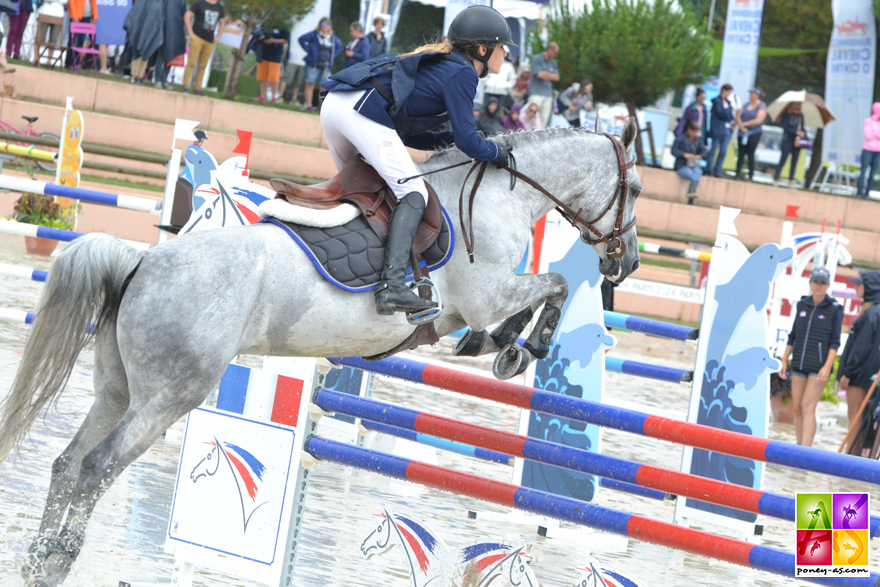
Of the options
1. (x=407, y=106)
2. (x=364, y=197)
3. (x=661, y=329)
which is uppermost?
(x=407, y=106)

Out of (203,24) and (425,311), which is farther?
(203,24)

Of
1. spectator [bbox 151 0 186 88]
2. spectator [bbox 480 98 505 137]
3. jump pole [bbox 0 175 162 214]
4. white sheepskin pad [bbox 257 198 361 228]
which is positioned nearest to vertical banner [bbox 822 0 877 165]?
spectator [bbox 480 98 505 137]

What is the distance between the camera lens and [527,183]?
153 inches

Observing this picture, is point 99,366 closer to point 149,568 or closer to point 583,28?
point 149,568

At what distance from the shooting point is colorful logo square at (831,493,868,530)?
2691 mm

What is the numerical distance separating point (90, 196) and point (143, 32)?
10.4 metres

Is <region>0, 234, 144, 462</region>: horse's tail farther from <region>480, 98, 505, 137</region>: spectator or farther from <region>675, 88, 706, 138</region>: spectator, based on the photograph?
<region>675, 88, 706, 138</region>: spectator

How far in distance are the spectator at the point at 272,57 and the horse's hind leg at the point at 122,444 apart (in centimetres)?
1482

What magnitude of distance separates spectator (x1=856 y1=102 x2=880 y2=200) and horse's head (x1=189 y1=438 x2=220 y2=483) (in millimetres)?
14649

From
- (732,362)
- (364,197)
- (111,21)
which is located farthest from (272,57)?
(364,197)

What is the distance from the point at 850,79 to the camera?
18.6m

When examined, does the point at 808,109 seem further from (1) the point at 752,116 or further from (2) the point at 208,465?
(2) the point at 208,465

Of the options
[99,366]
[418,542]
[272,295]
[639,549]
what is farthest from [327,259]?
[639,549]

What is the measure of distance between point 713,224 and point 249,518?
13862mm
